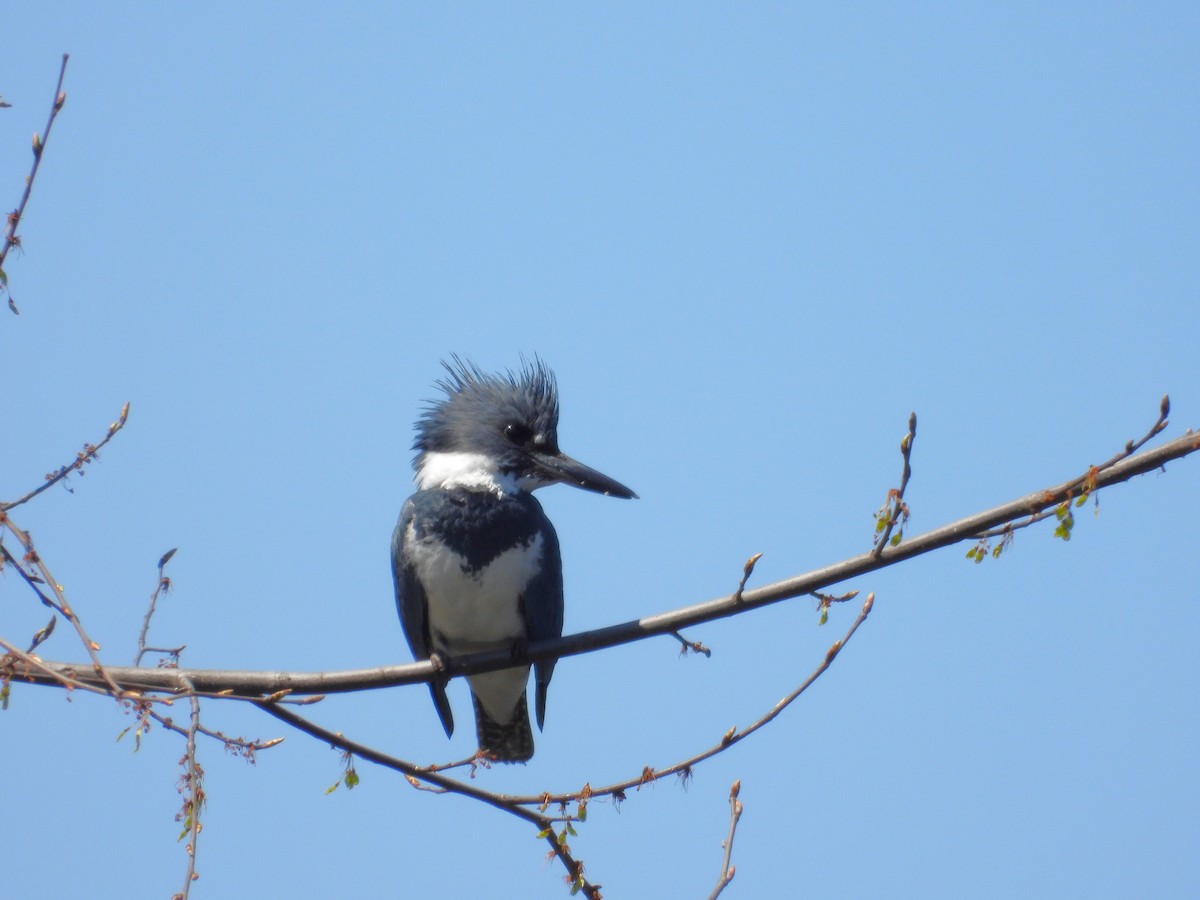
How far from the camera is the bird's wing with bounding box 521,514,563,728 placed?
4.22 m

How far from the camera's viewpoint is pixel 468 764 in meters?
3.02

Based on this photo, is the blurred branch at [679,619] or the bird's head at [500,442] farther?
the bird's head at [500,442]

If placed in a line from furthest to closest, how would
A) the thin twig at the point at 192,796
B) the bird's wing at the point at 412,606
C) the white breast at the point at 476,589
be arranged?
the bird's wing at the point at 412,606
the white breast at the point at 476,589
the thin twig at the point at 192,796

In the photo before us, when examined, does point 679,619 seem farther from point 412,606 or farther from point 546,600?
point 412,606

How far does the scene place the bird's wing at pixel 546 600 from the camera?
166 inches

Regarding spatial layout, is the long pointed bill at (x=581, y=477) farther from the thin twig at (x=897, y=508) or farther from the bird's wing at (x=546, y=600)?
the thin twig at (x=897, y=508)

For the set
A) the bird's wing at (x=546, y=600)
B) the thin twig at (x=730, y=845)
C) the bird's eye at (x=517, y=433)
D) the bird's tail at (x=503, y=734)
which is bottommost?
the thin twig at (x=730, y=845)

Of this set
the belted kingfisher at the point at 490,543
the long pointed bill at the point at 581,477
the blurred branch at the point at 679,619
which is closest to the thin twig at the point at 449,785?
the blurred branch at the point at 679,619

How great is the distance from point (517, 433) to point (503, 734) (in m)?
1.08

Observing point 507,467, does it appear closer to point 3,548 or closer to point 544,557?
point 544,557

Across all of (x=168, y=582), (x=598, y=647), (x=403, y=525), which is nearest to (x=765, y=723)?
(x=598, y=647)

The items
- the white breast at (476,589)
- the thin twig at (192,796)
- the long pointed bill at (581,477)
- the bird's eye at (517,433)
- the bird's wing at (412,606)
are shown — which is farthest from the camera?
the bird's eye at (517,433)

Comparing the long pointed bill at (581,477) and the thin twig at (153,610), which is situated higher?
the long pointed bill at (581,477)

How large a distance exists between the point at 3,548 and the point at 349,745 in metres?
0.87
